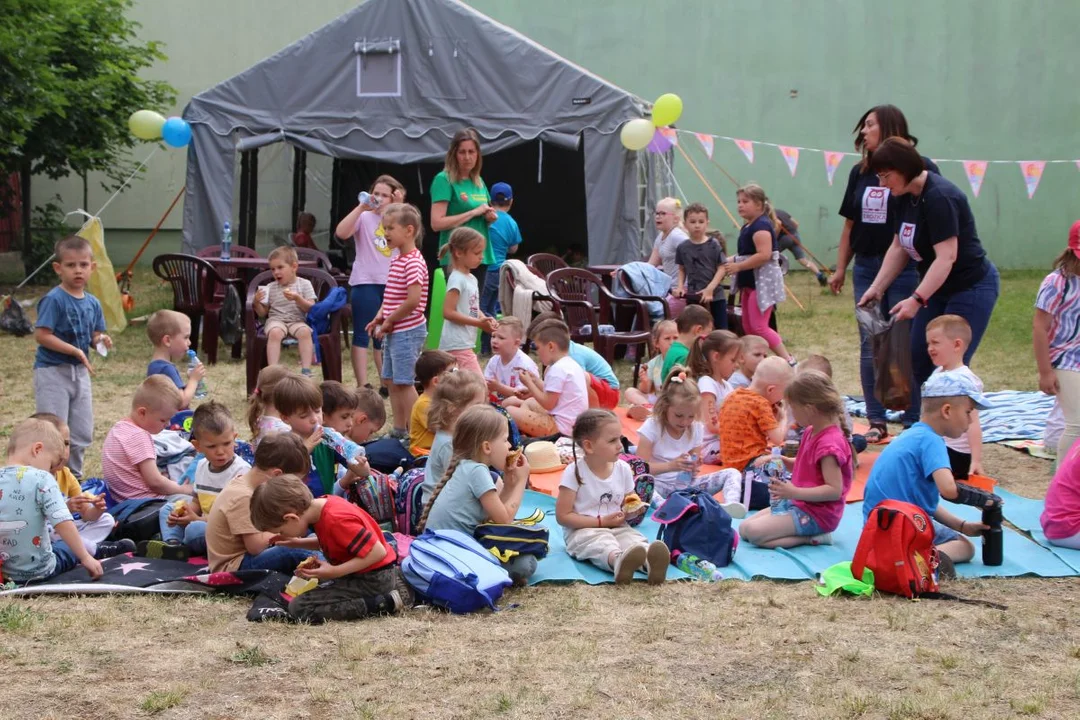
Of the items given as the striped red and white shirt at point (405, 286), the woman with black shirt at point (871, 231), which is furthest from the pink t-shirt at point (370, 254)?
the woman with black shirt at point (871, 231)

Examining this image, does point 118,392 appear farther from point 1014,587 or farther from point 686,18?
point 686,18

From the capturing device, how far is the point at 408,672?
368 cm

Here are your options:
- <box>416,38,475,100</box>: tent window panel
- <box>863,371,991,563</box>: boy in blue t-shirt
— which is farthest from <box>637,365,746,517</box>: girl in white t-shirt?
<box>416,38,475,100</box>: tent window panel

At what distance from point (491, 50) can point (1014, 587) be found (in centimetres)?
895

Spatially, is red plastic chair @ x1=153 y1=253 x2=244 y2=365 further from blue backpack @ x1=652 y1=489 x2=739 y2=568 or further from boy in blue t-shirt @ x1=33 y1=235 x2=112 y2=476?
blue backpack @ x1=652 y1=489 x2=739 y2=568

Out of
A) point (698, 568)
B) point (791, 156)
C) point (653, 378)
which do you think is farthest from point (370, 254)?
point (791, 156)

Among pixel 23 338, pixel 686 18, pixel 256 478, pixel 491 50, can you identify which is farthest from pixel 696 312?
pixel 686 18

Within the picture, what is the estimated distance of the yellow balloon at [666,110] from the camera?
11672 mm

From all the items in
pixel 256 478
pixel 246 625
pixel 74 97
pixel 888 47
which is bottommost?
pixel 246 625

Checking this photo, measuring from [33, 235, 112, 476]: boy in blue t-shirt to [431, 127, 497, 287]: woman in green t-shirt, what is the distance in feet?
13.1

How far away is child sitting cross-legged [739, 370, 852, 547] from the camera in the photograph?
16.2ft

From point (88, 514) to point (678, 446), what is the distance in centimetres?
268

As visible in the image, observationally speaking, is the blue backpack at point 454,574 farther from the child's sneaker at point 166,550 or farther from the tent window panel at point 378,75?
the tent window panel at point 378,75

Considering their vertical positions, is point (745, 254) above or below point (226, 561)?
above
